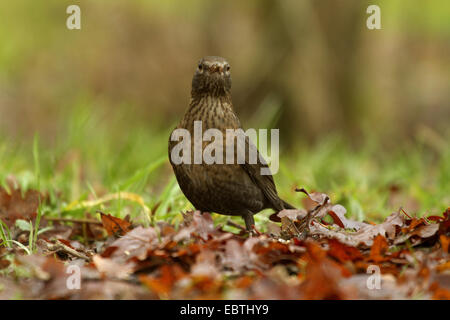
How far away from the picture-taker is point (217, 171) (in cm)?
328

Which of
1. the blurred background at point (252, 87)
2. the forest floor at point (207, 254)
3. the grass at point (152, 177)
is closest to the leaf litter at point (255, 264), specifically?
the forest floor at point (207, 254)

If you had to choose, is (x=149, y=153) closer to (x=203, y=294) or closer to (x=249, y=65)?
(x=249, y=65)

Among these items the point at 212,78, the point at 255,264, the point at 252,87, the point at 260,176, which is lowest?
the point at 255,264

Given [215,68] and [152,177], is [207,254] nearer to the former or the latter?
[215,68]

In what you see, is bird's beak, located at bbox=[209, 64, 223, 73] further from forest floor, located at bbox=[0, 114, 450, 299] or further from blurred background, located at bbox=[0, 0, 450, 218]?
blurred background, located at bbox=[0, 0, 450, 218]

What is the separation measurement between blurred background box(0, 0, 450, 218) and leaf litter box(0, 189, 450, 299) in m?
1.23

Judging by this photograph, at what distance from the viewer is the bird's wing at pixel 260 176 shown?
11.2 ft

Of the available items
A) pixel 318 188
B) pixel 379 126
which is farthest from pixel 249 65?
pixel 318 188

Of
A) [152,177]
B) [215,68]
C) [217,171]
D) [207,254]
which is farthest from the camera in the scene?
[152,177]

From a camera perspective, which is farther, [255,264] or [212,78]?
[212,78]

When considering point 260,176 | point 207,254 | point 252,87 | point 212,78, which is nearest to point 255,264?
Result: point 207,254

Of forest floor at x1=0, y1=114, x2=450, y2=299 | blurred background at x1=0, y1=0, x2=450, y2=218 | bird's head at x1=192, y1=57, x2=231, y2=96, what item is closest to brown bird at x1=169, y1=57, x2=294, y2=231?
bird's head at x1=192, y1=57, x2=231, y2=96

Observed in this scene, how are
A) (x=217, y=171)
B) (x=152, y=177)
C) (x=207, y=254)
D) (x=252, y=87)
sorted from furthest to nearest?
(x=252, y=87) < (x=152, y=177) < (x=217, y=171) < (x=207, y=254)

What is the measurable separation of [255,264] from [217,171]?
89 centimetres
